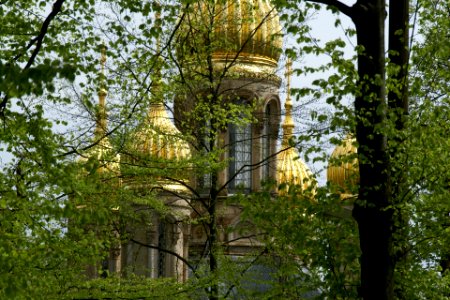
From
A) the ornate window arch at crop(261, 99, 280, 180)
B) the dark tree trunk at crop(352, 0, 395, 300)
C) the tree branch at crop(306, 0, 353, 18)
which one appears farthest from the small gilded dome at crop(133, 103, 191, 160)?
the tree branch at crop(306, 0, 353, 18)

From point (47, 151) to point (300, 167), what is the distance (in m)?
39.7

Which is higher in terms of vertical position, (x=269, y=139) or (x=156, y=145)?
(x=269, y=139)

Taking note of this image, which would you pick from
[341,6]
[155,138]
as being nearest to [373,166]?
[341,6]

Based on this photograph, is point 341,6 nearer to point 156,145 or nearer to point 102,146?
point 102,146

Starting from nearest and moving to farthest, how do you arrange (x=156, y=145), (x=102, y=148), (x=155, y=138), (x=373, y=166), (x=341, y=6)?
(x=341, y=6), (x=373, y=166), (x=102, y=148), (x=155, y=138), (x=156, y=145)

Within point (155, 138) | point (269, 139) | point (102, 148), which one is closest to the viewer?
point (102, 148)

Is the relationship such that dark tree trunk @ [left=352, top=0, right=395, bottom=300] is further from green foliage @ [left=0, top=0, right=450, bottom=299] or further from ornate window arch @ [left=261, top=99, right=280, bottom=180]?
ornate window arch @ [left=261, top=99, right=280, bottom=180]

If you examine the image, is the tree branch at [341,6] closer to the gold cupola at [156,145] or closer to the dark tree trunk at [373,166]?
the dark tree trunk at [373,166]

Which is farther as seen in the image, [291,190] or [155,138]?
[155,138]

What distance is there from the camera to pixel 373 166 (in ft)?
44.5

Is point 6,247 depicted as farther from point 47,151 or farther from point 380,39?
point 380,39

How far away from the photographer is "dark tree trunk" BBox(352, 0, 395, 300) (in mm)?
13203

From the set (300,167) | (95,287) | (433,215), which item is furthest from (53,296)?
(300,167)

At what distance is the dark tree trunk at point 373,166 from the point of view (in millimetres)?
13203
